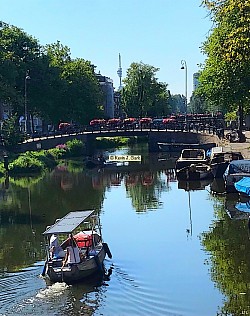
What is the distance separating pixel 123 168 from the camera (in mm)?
66125

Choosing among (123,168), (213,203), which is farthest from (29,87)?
(213,203)

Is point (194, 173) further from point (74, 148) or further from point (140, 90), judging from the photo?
point (140, 90)

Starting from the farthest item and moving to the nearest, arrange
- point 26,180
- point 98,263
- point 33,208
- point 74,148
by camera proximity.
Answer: point 74,148 → point 26,180 → point 33,208 → point 98,263

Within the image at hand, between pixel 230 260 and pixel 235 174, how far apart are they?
60.8 feet

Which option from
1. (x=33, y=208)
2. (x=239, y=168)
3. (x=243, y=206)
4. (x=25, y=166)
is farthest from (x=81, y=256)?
(x=25, y=166)

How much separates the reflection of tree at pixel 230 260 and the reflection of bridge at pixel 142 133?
40024 millimetres

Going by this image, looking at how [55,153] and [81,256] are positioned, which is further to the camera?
[55,153]

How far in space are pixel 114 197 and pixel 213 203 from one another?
28.5 ft

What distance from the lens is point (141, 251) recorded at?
27281mm

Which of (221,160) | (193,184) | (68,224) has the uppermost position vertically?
(221,160)

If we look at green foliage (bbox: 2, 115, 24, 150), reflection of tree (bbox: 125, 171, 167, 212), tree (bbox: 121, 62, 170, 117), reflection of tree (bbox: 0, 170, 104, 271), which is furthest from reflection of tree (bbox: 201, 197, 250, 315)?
tree (bbox: 121, 62, 170, 117)

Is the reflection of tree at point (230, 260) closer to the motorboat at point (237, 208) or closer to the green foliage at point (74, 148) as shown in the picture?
the motorboat at point (237, 208)

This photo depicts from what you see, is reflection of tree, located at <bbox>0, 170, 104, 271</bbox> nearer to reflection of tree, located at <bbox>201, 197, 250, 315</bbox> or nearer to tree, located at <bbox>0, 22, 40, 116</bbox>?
reflection of tree, located at <bbox>201, 197, 250, 315</bbox>

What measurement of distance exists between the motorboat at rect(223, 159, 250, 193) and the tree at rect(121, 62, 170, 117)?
85.6 metres
